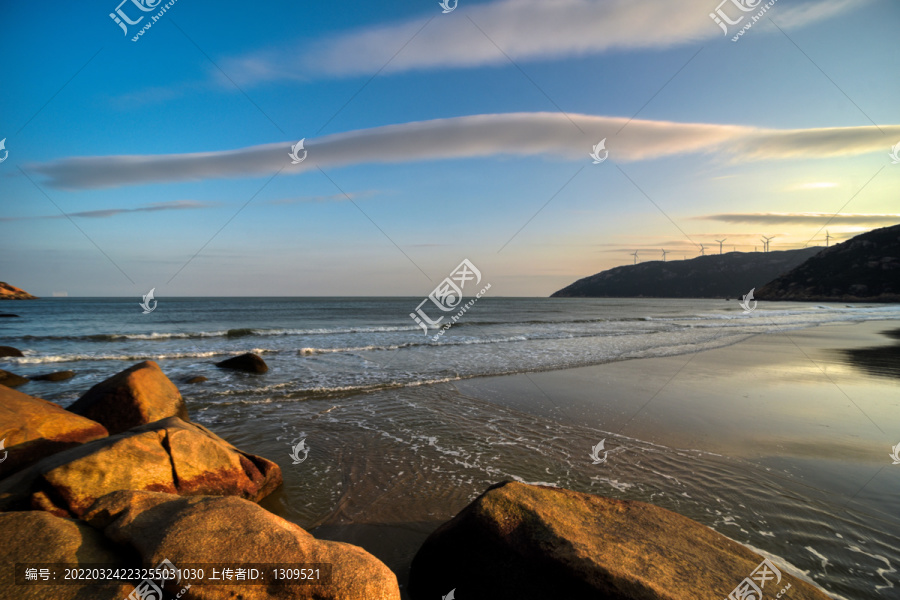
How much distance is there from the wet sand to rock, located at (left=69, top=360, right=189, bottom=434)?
1.29 m

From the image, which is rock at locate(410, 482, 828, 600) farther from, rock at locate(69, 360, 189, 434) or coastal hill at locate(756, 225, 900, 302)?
coastal hill at locate(756, 225, 900, 302)

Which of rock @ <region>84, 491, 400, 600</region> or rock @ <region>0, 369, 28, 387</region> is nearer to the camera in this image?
rock @ <region>84, 491, 400, 600</region>

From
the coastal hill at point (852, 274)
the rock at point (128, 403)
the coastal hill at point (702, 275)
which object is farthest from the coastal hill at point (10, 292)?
the coastal hill at point (702, 275)

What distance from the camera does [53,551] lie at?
8.90 ft

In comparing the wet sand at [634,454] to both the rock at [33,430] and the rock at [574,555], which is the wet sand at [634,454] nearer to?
the rock at [574,555]

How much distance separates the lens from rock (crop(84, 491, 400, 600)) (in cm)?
271

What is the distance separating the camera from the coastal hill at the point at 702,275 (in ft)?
478

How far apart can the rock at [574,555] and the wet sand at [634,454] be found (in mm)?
772

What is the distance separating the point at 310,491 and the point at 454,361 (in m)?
11.0

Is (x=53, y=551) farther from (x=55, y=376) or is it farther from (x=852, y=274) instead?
(x=852, y=274)

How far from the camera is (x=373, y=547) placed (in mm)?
4352

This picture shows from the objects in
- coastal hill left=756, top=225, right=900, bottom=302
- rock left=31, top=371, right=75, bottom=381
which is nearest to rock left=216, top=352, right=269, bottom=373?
rock left=31, top=371, right=75, bottom=381

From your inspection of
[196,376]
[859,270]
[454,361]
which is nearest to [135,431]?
[196,376]

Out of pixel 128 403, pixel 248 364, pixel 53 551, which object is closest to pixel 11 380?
pixel 248 364
